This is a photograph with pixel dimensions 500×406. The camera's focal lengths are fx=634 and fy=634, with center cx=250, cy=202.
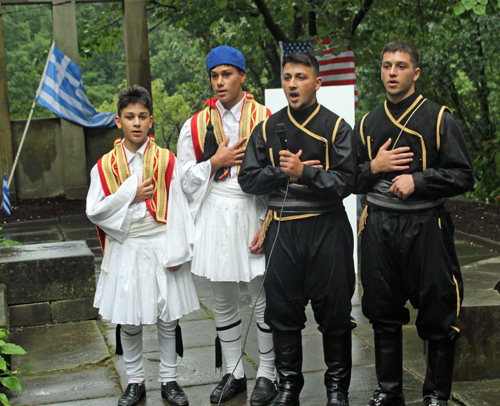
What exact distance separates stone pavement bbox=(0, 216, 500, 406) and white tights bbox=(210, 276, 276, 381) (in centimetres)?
20

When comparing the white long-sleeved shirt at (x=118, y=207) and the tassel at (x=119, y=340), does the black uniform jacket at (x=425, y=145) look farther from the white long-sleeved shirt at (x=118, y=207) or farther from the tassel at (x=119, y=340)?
the tassel at (x=119, y=340)

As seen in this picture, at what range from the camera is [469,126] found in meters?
13.7

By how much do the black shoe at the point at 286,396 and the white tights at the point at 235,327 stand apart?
0.25 meters

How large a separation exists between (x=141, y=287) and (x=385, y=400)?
1502 mm

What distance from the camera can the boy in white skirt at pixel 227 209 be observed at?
12.0 feet

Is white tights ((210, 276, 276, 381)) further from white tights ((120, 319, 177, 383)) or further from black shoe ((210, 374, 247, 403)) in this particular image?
white tights ((120, 319, 177, 383))

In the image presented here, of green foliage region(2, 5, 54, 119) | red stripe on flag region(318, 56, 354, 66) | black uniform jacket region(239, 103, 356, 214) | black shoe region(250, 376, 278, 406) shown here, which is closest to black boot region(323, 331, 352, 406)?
black shoe region(250, 376, 278, 406)

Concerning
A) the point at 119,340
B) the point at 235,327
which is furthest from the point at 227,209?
the point at 119,340

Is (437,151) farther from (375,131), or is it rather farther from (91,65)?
(91,65)

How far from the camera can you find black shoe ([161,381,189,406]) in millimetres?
3631

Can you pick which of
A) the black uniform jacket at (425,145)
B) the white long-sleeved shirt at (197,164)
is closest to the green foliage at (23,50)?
the white long-sleeved shirt at (197,164)

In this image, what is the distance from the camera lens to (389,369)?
11.4 ft

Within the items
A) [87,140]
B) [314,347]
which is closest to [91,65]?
[87,140]

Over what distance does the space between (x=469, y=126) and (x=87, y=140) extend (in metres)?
8.06
